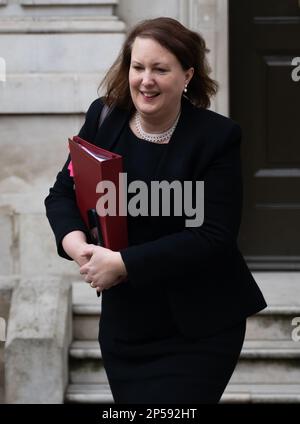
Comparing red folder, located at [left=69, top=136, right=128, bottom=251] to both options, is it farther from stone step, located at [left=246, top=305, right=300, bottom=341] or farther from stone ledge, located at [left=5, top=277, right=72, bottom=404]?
stone step, located at [left=246, top=305, right=300, bottom=341]

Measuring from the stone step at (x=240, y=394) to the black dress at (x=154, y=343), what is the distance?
89.4 inches

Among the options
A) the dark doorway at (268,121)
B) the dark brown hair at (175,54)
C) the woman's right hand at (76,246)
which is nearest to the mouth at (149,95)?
the dark brown hair at (175,54)

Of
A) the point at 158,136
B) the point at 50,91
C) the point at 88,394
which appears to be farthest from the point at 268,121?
the point at 158,136

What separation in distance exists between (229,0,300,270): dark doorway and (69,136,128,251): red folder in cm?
369

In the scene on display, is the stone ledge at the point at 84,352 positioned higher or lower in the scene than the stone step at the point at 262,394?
higher

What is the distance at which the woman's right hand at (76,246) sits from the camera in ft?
10.4

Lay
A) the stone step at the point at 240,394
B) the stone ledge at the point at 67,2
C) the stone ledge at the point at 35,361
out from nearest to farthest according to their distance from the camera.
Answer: the stone ledge at the point at 35,361
the stone step at the point at 240,394
the stone ledge at the point at 67,2

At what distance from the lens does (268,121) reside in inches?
270

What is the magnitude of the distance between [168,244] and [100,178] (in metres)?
0.28

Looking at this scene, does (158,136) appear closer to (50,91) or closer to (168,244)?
(168,244)

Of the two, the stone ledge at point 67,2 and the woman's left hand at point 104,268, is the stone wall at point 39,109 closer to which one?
the stone ledge at point 67,2

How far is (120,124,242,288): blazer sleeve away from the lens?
10.2 ft

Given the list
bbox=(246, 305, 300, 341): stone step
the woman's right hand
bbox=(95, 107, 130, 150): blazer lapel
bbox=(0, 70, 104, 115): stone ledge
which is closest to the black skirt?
the woman's right hand

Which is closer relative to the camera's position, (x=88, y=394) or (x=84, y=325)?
(x=88, y=394)
